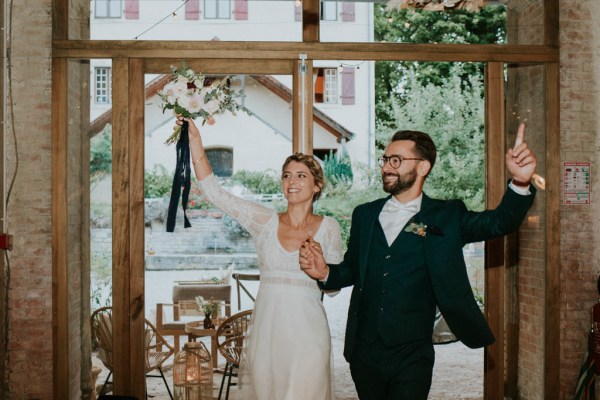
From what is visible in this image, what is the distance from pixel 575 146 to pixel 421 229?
254 cm

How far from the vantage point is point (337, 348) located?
5141mm

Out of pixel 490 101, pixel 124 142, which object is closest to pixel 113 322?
pixel 124 142

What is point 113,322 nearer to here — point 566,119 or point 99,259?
point 99,259

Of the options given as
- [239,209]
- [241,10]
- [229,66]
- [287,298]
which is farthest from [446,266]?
[241,10]

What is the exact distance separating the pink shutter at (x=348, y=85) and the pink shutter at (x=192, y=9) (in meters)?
1.20

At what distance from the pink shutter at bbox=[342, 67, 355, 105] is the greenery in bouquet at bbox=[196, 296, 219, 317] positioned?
181 centimetres

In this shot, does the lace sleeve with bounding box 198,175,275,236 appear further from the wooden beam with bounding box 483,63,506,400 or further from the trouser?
the wooden beam with bounding box 483,63,506,400

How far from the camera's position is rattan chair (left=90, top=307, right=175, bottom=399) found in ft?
16.4

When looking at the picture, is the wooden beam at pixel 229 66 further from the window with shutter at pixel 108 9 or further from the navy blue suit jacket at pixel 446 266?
the navy blue suit jacket at pixel 446 266

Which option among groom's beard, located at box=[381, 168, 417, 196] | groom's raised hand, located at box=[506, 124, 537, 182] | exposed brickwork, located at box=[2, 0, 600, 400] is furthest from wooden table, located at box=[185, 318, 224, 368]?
groom's raised hand, located at box=[506, 124, 537, 182]

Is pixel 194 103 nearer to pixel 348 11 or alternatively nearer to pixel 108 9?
pixel 108 9

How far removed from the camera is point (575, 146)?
5148 millimetres

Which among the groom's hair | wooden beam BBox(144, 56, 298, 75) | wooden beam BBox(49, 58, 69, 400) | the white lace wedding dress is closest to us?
the groom's hair

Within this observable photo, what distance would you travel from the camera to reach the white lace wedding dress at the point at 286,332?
373 cm
